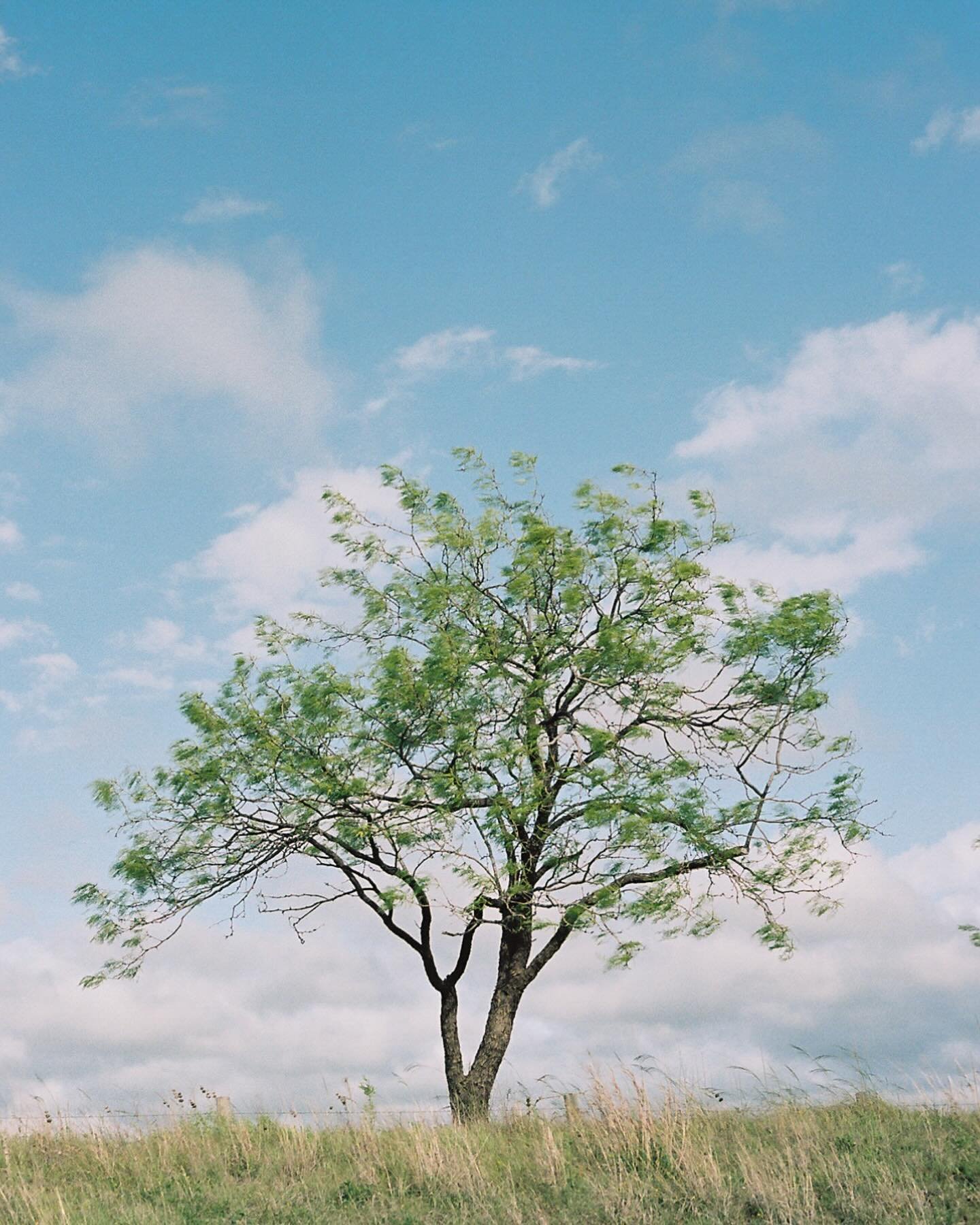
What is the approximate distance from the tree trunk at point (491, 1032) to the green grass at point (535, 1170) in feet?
10.6

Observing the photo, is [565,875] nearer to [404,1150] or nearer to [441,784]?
[441,784]

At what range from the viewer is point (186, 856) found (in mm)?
17922

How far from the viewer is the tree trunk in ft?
57.3

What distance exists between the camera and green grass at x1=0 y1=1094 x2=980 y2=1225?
10.3 meters

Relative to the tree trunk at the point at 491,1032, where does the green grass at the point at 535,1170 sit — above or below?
below

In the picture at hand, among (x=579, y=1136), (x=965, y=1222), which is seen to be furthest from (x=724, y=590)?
(x=965, y=1222)

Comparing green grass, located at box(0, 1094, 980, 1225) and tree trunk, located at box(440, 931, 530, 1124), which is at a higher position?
tree trunk, located at box(440, 931, 530, 1124)

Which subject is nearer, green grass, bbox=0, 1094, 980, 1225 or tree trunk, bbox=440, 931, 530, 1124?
green grass, bbox=0, 1094, 980, 1225

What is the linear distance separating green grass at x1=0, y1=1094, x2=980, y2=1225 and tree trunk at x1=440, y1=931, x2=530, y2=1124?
3216 mm

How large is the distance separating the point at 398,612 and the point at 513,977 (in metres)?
6.15

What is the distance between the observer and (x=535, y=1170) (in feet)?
38.4

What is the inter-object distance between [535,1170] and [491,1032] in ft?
20.0

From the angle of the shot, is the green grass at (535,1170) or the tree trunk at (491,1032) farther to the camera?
the tree trunk at (491,1032)

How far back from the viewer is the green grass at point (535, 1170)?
10.3 meters
